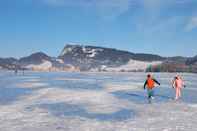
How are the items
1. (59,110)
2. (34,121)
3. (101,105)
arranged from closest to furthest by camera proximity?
(34,121) → (59,110) → (101,105)

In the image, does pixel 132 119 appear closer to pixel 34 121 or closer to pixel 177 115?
pixel 177 115

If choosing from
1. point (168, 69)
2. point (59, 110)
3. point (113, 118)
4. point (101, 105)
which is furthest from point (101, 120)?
point (168, 69)

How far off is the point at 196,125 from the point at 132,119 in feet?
9.65

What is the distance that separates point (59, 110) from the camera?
742 inches

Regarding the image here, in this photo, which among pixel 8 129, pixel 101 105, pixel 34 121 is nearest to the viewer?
pixel 8 129

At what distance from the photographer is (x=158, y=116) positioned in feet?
54.0

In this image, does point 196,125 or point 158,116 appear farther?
point 158,116

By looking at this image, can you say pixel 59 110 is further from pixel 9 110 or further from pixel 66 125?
pixel 66 125

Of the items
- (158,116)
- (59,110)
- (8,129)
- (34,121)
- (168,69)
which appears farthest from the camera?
(168,69)

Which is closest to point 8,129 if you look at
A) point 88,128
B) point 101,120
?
point 88,128

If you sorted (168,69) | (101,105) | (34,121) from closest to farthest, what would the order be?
(34,121), (101,105), (168,69)

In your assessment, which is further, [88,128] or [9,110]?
[9,110]

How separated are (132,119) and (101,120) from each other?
1.37 m

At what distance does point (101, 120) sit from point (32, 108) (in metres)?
5.53
